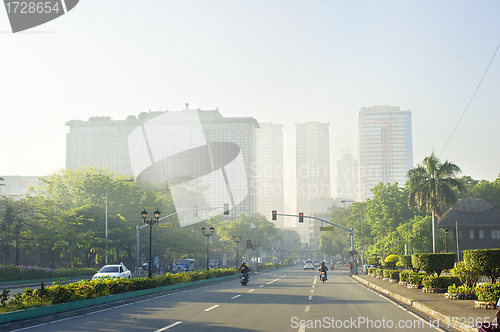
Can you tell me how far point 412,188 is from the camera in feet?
179

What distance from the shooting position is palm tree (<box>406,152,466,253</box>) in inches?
2069

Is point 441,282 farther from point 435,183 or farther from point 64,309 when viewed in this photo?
point 435,183

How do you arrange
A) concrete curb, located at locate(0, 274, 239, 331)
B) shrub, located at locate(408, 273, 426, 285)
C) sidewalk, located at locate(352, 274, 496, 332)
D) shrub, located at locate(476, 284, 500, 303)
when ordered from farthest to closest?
shrub, located at locate(408, 273, 426, 285) → shrub, located at locate(476, 284, 500, 303) → concrete curb, located at locate(0, 274, 239, 331) → sidewalk, located at locate(352, 274, 496, 332)

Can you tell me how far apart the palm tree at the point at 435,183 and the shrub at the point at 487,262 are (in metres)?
36.2

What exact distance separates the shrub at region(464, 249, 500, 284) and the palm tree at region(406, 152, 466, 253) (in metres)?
36.2

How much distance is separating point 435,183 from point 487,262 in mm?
37041

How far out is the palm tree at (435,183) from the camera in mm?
52562

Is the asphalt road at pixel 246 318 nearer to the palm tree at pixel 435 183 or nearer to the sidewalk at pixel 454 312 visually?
the sidewalk at pixel 454 312

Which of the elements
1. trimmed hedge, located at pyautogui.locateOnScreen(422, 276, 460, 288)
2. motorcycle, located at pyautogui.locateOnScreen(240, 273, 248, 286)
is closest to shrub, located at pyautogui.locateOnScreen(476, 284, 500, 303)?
trimmed hedge, located at pyautogui.locateOnScreen(422, 276, 460, 288)

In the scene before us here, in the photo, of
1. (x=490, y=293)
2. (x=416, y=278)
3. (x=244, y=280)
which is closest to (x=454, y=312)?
(x=490, y=293)

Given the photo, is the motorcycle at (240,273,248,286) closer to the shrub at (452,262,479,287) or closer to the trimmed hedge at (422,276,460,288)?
the trimmed hedge at (422,276,460,288)

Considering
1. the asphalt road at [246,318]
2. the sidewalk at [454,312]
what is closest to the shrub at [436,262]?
the sidewalk at [454,312]

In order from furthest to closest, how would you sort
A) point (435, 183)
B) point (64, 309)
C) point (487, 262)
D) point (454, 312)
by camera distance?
point (435, 183) < point (487, 262) < point (64, 309) < point (454, 312)

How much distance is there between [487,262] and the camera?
17703mm
